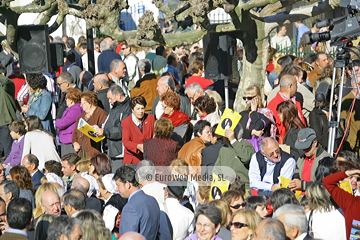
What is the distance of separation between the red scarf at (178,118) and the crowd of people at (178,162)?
0.05 feet

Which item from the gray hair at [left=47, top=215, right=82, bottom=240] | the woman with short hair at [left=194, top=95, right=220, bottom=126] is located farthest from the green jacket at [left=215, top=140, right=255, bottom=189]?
the gray hair at [left=47, top=215, right=82, bottom=240]

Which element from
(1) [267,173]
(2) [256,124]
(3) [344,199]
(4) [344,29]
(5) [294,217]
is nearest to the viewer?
(5) [294,217]

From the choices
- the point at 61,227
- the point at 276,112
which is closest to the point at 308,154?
the point at 276,112

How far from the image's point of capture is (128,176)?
8.32 meters

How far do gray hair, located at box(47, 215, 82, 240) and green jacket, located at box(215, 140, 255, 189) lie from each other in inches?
138

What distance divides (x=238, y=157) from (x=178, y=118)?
5.83 feet

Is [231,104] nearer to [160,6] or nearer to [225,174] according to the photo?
[160,6]

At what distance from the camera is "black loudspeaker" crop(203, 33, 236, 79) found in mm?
13031

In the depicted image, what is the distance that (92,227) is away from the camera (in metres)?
7.41

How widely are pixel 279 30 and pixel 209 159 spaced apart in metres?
10.0

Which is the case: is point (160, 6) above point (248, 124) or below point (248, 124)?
above

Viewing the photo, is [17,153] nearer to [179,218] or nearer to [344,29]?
[179,218]

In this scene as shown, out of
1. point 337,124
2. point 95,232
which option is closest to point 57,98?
point 337,124

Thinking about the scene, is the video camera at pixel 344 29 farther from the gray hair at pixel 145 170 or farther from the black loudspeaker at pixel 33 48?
the black loudspeaker at pixel 33 48
